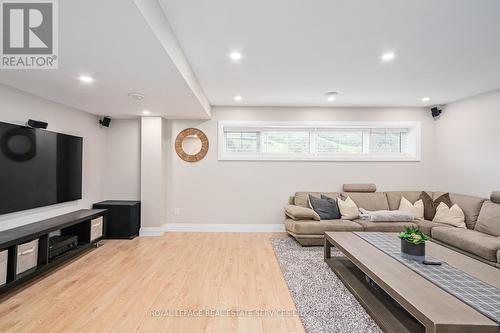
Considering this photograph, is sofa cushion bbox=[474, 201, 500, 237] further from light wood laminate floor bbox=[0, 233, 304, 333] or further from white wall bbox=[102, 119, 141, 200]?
white wall bbox=[102, 119, 141, 200]

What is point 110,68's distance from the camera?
94.0 inches

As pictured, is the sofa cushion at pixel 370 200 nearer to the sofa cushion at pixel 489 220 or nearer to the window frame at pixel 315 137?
the window frame at pixel 315 137

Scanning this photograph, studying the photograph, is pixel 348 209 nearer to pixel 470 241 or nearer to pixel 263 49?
pixel 470 241

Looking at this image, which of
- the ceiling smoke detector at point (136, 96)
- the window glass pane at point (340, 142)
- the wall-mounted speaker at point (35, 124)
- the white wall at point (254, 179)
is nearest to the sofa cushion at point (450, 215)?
the white wall at point (254, 179)

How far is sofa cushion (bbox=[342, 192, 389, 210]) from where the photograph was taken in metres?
4.52

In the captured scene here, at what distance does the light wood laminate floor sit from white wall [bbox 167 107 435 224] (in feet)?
3.72

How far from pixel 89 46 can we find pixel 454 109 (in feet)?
19.4

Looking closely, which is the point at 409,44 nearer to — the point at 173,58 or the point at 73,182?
the point at 173,58

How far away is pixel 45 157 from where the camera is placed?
329 cm

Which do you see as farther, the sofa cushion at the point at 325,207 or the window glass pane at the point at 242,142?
the window glass pane at the point at 242,142

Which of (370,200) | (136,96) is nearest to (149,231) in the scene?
(136,96)

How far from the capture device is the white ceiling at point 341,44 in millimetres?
1883

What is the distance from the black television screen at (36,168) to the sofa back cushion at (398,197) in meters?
5.73

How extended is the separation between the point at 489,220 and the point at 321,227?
236 cm
